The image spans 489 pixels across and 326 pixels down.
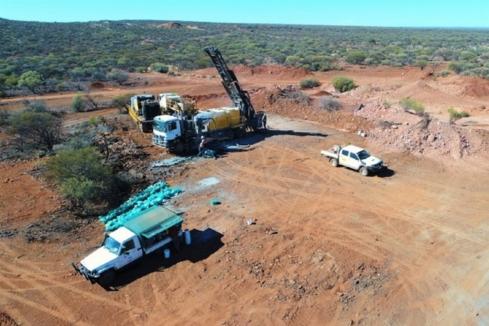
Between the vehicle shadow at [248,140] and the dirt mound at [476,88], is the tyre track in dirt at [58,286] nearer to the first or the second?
the vehicle shadow at [248,140]

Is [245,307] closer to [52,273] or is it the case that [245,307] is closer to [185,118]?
[52,273]

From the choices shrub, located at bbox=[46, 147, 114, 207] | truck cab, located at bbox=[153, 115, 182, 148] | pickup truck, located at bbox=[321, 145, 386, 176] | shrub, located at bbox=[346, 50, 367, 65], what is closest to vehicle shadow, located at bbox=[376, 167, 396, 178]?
pickup truck, located at bbox=[321, 145, 386, 176]

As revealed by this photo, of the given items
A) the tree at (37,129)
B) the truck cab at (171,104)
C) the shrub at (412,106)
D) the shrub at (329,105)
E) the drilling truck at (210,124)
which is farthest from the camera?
the shrub at (329,105)

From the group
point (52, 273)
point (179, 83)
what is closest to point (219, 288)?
point (52, 273)

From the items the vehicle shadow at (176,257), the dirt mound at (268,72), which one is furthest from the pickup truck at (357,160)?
the dirt mound at (268,72)

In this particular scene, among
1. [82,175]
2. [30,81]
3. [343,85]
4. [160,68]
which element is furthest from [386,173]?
[160,68]

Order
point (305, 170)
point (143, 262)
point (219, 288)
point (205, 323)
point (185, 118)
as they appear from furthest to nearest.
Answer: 1. point (185, 118)
2. point (305, 170)
3. point (143, 262)
4. point (219, 288)
5. point (205, 323)

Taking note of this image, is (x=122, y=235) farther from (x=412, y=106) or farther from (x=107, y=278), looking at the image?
(x=412, y=106)
